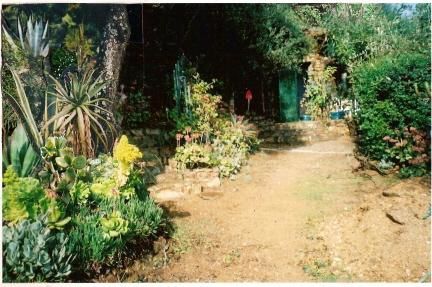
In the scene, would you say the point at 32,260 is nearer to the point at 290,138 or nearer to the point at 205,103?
the point at 205,103

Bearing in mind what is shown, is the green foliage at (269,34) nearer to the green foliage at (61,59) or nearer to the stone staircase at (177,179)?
the stone staircase at (177,179)

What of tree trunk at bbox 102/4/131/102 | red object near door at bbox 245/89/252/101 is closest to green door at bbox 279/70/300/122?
red object near door at bbox 245/89/252/101

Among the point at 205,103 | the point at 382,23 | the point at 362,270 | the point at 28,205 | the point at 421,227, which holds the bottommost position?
the point at 362,270

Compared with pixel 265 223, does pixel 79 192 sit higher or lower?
higher

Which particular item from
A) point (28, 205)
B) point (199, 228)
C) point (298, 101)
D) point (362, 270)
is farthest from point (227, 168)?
point (298, 101)

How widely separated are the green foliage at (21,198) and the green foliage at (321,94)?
955cm

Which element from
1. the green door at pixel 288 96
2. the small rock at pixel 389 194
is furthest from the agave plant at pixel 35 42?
the green door at pixel 288 96

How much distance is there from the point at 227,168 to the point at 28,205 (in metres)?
4.38

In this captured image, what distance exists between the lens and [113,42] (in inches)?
Result: 242

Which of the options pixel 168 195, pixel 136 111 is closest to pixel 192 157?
pixel 168 195

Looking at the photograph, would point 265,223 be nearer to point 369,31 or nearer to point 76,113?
point 76,113

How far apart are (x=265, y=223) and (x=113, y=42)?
356 cm

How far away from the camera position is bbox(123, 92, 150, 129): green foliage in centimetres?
877

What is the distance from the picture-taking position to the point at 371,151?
6.87 meters
